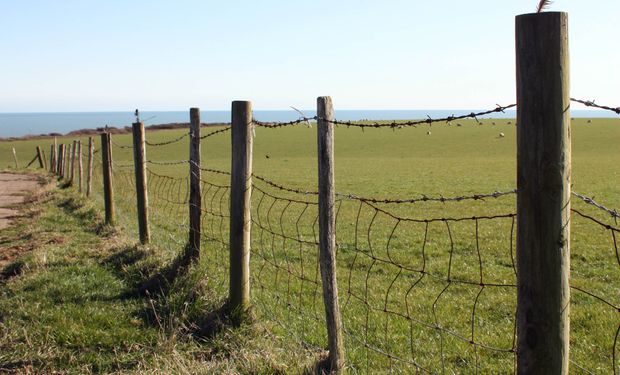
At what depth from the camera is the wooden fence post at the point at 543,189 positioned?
9.03 ft

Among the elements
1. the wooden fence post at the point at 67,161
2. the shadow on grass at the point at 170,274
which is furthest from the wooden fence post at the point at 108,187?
the wooden fence post at the point at 67,161

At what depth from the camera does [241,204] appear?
6.34 m

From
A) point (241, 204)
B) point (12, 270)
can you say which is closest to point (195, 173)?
point (241, 204)

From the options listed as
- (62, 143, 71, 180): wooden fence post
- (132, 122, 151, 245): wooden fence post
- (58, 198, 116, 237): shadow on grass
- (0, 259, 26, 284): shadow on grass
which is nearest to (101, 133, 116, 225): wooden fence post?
(58, 198, 116, 237): shadow on grass

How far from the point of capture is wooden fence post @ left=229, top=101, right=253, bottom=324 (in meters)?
6.32

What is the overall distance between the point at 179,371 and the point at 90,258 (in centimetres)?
466

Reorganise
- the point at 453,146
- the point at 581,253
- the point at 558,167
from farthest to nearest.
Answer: the point at 453,146 < the point at 581,253 < the point at 558,167

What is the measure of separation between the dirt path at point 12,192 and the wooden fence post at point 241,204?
910cm

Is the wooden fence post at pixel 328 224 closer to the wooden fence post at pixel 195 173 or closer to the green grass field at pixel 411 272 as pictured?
the green grass field at pixel 411 272

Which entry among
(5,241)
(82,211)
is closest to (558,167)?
(5,241)

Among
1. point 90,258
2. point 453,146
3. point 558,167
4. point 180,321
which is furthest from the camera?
point 453,146

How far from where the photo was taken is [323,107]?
16.1 ft

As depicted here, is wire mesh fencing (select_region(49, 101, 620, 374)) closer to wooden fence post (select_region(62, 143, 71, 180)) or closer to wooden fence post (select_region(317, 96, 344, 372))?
wooden fence post (select_region(317, 96, 344, 372))

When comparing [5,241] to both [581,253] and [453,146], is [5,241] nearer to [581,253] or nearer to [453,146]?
[581,253]
